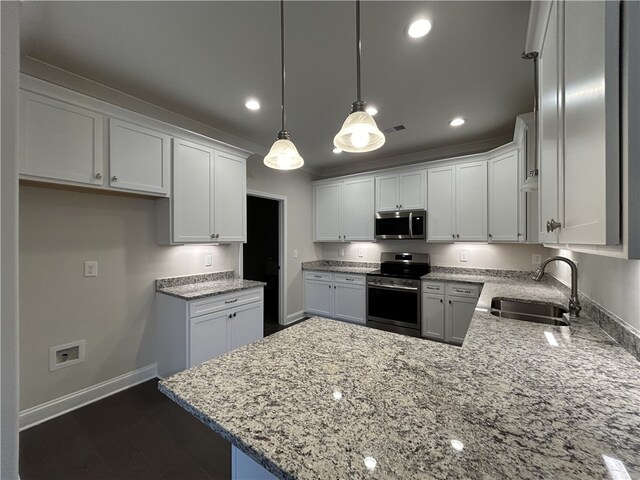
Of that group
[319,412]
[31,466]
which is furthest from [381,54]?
[31,466]

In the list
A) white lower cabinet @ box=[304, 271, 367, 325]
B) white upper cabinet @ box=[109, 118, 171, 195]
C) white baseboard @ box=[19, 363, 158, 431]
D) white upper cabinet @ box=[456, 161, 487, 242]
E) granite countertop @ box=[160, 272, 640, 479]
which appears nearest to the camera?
granite countertop @ box=[160, 272, 640, 479]

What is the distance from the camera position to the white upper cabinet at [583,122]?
0.57 metres

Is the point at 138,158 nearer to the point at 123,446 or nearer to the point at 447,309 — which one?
the point at 123,446

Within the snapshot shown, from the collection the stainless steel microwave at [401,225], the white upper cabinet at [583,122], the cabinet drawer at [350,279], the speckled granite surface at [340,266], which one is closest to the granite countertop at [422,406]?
the white upper cabinet at [583,122]

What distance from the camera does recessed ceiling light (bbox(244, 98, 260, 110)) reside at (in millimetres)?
2531

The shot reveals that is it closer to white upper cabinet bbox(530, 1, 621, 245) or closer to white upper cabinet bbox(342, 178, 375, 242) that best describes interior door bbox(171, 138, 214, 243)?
white upper cabinet bbox(342, 178, 375, 242)

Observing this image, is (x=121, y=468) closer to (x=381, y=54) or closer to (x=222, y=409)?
(x=222, y=409)

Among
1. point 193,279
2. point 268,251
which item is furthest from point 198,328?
point 268,251

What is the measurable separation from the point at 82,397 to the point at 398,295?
3.47 meters

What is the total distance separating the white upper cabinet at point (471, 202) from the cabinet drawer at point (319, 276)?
2.00 m

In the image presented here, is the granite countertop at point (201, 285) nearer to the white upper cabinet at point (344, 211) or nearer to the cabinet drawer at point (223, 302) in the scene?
the cabinet drawer at point (223, 302)

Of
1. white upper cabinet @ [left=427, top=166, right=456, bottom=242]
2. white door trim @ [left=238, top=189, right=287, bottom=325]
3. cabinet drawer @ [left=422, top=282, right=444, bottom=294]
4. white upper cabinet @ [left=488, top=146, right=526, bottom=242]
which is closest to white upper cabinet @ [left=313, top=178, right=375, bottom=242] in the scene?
white door trim @ [left=238, top=189, right=287, bottom=325]

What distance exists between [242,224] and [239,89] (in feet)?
4.94

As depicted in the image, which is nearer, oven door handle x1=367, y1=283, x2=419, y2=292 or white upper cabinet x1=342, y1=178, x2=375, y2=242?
oven door handle x1=367, y1=283, x2=419, y2=292
